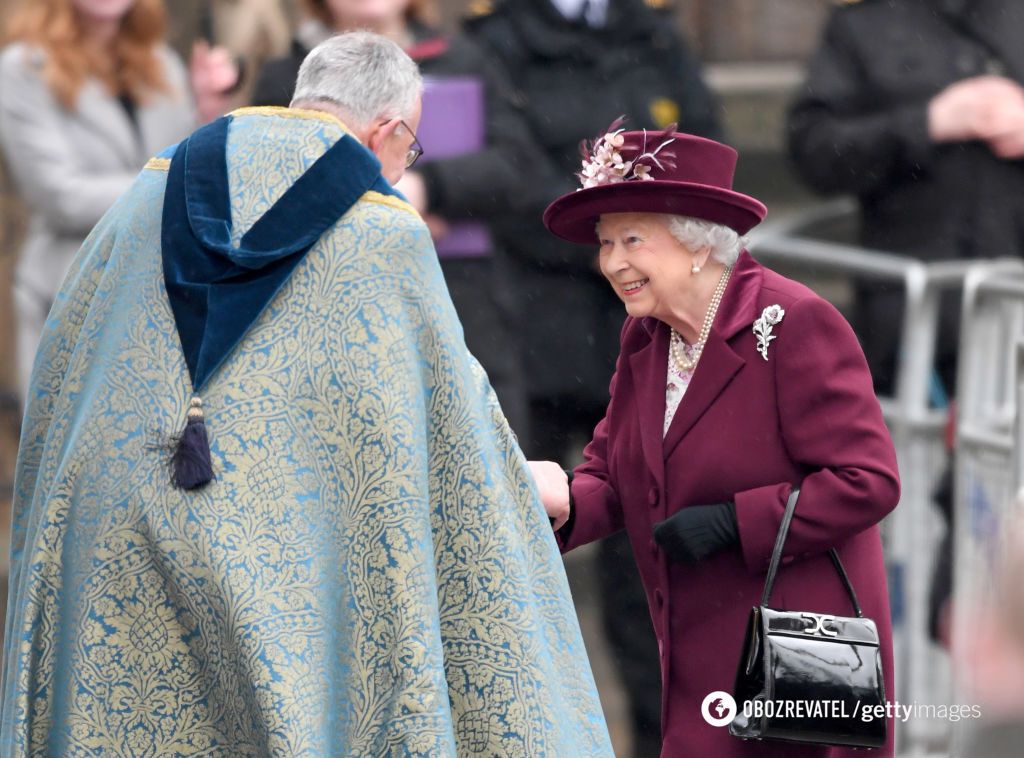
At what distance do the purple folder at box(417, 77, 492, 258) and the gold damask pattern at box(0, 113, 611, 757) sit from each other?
180 cm

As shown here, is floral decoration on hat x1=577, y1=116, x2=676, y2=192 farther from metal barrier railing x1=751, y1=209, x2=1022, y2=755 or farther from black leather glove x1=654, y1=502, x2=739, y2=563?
metal barrier railing x1=751, y1=209, x2=1022, y2=755

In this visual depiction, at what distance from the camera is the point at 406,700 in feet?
11.1

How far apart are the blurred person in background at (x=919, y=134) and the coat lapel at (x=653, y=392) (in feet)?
5.61

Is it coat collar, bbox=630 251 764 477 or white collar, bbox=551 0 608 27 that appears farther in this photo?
white collar, bbox=551 0 608 27

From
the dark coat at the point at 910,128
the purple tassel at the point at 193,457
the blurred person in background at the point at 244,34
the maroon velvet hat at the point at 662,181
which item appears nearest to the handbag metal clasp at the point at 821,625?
the maroon velvet hat at the point at 662,181

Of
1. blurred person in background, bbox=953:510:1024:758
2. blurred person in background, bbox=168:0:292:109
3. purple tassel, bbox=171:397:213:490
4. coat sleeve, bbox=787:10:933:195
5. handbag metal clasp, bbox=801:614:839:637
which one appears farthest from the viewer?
blurred person in background, bbox=168:0:292:109

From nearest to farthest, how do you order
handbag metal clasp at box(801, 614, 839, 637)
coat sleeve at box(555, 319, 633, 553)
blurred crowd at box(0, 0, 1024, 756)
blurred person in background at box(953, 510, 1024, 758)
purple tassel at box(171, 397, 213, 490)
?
1. blurred person in background at box(953, 510, 1024, 758)
2. purple tassel at box(171, 397, 213, 490)
3. handbag metal clasp at box(801, 614, 839, 637)
4. coat sleeve at box(555, 319, 633, 553)
5. blurred crowd at box(0, 0, 1024, 756)

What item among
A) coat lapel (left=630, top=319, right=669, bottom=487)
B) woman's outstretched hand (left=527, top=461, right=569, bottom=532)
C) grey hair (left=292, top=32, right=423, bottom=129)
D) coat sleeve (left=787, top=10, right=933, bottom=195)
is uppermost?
coat sleeve (left=787, top=10, right=933, bottom=195)

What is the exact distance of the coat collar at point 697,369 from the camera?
3.89 m

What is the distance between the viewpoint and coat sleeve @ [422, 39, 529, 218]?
5305mm

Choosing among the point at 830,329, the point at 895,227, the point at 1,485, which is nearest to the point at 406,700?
the point at 830,329

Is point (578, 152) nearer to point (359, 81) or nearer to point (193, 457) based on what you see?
point (359, 81)

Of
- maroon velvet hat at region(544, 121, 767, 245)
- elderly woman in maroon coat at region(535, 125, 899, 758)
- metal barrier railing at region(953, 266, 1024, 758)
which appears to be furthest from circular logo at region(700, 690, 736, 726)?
metal barrier railing at region(953, 266, 1024, 758)

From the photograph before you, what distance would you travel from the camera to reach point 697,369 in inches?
155
